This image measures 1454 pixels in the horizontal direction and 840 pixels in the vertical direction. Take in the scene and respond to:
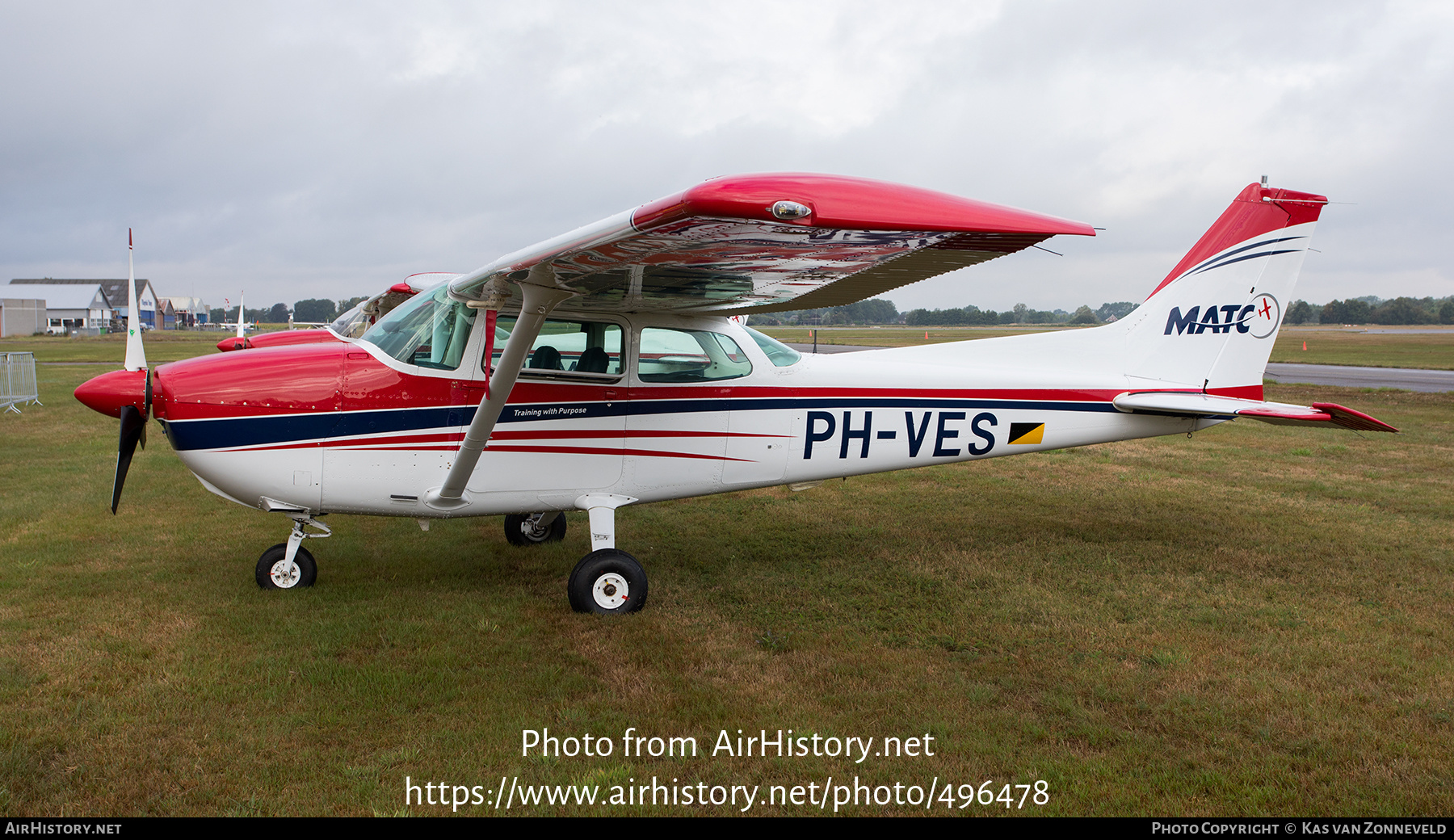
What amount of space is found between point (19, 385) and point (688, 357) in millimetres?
18328

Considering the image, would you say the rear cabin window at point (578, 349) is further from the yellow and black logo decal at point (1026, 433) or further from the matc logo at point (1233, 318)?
the matc logo at point (1233, 318)

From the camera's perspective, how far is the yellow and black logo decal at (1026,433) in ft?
20.8

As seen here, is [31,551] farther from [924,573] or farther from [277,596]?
[924,573]

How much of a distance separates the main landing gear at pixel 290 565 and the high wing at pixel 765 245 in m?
1.97

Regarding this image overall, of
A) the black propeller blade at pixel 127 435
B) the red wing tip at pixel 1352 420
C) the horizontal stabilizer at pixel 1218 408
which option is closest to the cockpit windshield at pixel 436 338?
the black propeller blade at pixel 127 435

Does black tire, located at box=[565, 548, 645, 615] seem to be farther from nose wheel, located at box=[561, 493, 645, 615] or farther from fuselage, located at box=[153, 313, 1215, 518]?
fuselage, located at box=[153, 313, 1215, 518]

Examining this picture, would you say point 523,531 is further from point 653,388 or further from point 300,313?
point 300,313

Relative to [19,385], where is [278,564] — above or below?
above

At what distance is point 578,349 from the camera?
5.53 metres

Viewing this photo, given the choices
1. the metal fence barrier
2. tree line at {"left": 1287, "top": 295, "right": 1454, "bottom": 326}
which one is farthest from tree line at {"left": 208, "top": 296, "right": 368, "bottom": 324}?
tree line at {"left": 1287, "top": 295, "right": 1454, "bottom": 326}

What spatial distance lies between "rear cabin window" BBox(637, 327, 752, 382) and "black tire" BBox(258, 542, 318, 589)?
8.49 ft

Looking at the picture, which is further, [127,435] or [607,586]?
[607,586]

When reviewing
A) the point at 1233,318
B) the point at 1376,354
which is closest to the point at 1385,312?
the point at 1376,354
